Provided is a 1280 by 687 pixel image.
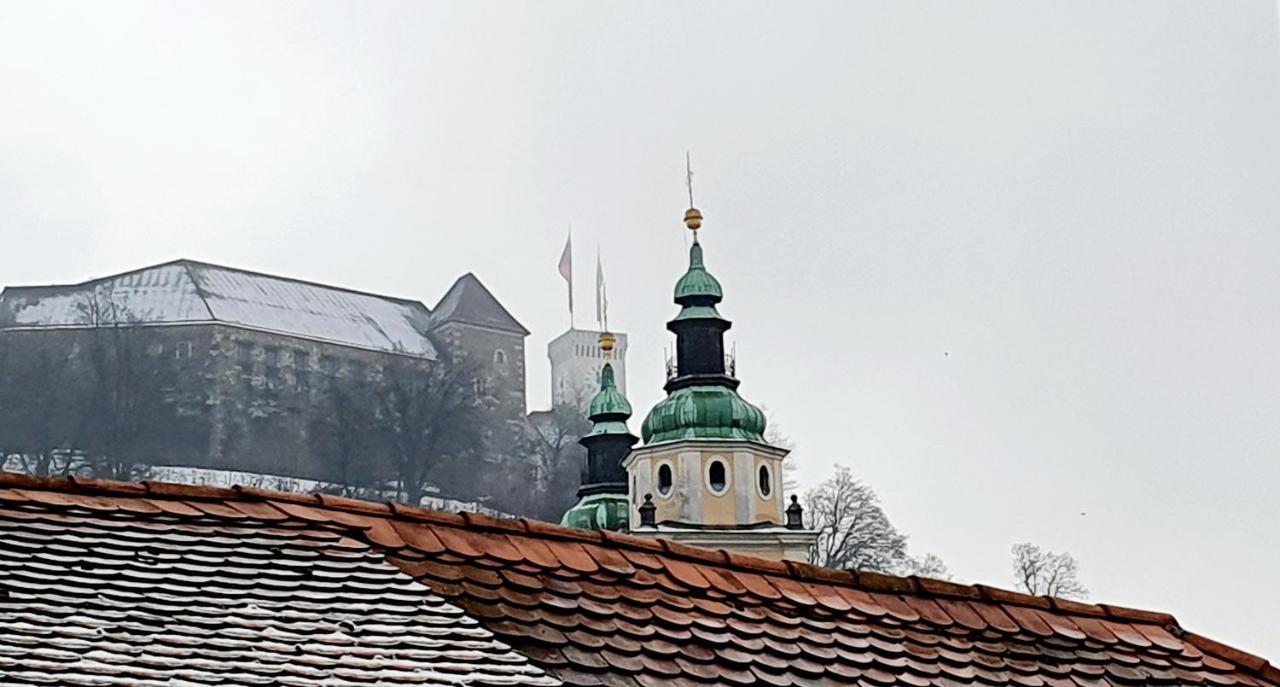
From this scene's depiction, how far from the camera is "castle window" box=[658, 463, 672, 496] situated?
3850cm

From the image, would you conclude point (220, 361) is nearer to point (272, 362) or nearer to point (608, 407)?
point (272, 362)

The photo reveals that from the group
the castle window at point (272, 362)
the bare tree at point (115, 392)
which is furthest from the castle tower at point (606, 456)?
the castle window at point (272, 362)

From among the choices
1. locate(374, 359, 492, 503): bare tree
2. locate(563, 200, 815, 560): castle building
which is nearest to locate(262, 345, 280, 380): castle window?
locate(374, 359, 492, 503): bare tree

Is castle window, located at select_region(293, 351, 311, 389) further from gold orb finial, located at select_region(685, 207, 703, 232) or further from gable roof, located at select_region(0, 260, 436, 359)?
gold orb finial, located at select_region(685, 207, 703, 232)

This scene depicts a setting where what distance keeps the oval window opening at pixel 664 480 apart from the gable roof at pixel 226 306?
37352mm

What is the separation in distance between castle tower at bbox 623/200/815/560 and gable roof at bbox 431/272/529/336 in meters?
42.7

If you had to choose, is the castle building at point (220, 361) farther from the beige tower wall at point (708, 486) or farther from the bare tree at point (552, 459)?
the beige tower wall at point (708, 486)

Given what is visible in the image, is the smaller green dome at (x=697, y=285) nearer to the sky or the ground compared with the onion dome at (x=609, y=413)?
nearer to the sky

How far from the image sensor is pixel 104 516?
173 inches

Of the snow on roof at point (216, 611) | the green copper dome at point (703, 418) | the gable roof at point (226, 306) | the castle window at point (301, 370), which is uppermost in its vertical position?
the gable roof at point (226, 306)

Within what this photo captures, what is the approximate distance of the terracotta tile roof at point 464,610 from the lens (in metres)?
3.83

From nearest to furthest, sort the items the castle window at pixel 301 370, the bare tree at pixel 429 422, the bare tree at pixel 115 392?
the bare tree at pixel 115 392 → the bare tree at pixel 429 422 → the castle window at pixel 301 370

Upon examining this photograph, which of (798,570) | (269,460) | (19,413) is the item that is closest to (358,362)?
(269,460)

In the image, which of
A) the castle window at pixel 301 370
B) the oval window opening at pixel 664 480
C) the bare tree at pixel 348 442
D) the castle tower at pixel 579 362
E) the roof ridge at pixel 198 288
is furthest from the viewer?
the castle tower at pixel 579 362
